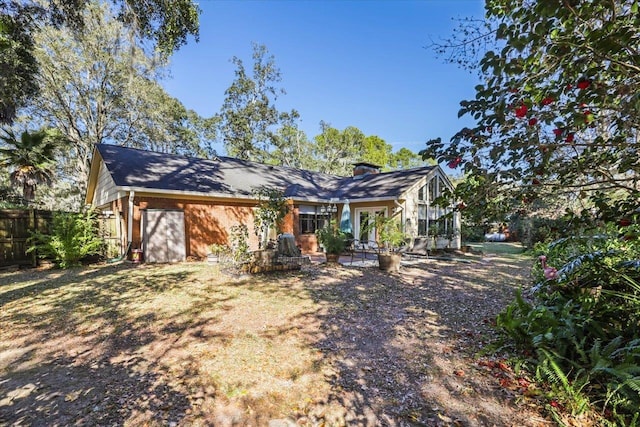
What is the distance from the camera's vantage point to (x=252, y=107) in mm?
25062

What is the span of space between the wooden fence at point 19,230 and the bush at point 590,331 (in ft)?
42.2

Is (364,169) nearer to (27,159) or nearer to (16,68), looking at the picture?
(16,68)

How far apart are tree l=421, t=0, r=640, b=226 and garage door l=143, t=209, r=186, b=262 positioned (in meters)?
10.7

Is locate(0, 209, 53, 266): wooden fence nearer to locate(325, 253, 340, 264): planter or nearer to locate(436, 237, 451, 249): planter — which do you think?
locate(325, 253, 340, 264): planter

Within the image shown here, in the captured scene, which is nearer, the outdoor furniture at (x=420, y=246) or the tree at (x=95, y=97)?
the outdoor furniture at (x=420, y=246)

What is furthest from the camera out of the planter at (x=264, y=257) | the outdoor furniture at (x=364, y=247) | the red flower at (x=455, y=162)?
the outdoor furniture at (x=364, y=247)

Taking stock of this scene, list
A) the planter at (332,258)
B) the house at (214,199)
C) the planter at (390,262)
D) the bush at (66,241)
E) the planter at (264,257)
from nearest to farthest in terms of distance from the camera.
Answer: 1. the planter at (264,257)
2. the planter at (390,262)
3. the bush at (66,241)
4. the planter at (332,258)
5. the house at (214,199)

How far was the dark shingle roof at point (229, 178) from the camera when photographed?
11.6 metres

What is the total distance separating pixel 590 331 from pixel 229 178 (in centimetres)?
1378

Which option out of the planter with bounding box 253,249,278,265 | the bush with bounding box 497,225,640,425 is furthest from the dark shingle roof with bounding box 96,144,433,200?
the bush with bounding box 497,225,640,425

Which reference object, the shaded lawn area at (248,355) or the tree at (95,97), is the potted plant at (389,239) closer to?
the shaded lawn area at (248,355)

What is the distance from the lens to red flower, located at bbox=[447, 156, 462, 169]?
8.22 ft

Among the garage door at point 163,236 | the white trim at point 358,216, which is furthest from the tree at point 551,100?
the white trim at point 358,216

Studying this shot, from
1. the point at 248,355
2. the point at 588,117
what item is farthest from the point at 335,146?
the point at 588,117
